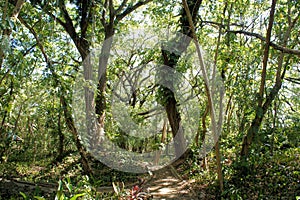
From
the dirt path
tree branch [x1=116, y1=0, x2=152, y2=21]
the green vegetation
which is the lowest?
the dirt path

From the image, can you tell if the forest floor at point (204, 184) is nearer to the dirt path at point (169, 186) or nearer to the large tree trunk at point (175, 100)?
the dirt path at point (169, 186)

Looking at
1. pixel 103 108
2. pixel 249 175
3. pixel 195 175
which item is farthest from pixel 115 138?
pixel 249 175

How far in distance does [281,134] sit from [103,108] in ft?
18.2

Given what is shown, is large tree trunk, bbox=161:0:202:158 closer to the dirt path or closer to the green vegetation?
the green vegetation

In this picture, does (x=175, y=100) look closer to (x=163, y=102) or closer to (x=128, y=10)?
(x=163, y=102)

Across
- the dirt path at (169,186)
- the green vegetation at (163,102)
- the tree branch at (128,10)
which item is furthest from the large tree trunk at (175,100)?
the tree branch at (128,10)

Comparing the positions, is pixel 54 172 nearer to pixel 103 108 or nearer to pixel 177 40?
pixel 103 108

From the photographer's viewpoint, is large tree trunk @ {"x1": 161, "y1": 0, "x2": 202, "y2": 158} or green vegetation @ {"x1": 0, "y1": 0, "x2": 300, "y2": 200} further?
large tree trunk @ {"x1": 161, "y1": 0, "x2": 202, "y2": 158}

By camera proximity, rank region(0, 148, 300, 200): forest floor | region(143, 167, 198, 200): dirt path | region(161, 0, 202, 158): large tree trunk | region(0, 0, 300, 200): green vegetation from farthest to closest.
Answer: region(161, 0, 202, 158): large tree trunk < region(143, 167, 198, 200): dirt path < region(0, 0, 300, 200): green vegetation < region(0, 148, 300, 200): forest floor

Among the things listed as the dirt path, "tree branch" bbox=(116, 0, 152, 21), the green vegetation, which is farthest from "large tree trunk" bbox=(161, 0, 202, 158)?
"tree branch" bbox=(116, 0, 152, 21)

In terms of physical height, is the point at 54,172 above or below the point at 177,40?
below

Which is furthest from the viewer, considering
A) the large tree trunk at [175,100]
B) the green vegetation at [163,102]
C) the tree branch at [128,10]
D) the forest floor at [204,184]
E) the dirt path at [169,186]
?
the tree branch at [128,10]

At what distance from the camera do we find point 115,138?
9.60 m

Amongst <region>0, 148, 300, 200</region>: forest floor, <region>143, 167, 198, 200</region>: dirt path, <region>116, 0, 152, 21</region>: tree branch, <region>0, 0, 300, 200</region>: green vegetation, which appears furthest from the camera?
<region>116, 0, 152, 21</region>: tree branch
